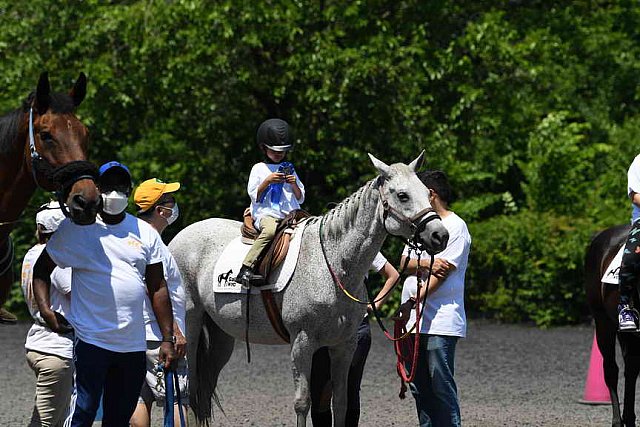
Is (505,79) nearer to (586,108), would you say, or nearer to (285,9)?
(285,9)

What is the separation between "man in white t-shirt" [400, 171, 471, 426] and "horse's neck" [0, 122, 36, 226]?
8.19 ft

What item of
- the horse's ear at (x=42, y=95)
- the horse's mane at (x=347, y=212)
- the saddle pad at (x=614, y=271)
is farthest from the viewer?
the saddle pad at (x=614, y=271)

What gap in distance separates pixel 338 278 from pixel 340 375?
648mm

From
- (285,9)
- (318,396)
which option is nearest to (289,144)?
(318,396)

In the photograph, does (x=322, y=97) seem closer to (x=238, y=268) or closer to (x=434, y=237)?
(x=238, y=268)

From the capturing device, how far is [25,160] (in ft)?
20.2

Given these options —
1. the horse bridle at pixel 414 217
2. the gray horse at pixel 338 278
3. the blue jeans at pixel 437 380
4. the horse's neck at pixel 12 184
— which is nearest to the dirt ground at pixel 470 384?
the gray horse at pixel 338 278

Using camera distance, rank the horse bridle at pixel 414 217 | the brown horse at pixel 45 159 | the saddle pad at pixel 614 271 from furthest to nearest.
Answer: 1. the saddle pad at pixel 614 271
2. the horse bridle at pixel 414 217
3. the brown horse at pixel 45 159

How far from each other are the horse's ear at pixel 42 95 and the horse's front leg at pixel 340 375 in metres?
2.60

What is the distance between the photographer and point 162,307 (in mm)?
5723

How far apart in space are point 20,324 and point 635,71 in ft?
48.6

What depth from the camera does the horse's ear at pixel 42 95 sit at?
5992 mm

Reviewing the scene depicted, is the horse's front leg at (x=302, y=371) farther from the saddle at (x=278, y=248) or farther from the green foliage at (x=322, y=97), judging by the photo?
the green foliage at (x=322, y=97)

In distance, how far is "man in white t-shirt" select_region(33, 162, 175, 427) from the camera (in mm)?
5496
